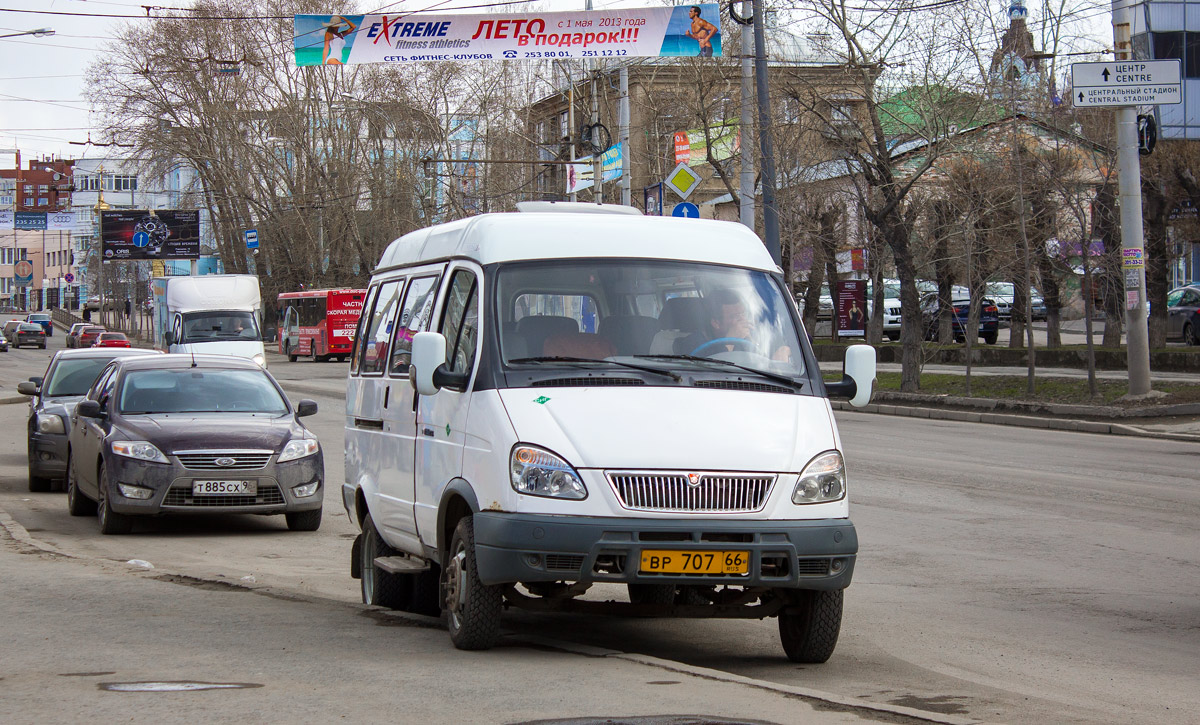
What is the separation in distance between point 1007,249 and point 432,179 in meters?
32.5

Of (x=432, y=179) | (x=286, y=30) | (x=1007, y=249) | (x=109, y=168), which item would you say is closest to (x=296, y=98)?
(x=286, y=30)

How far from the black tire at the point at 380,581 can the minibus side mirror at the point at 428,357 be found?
70.5 inches

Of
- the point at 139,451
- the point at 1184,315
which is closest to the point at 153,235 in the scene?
the point at 1184,315

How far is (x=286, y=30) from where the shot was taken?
60.3 meters

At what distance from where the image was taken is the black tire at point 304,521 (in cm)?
1227

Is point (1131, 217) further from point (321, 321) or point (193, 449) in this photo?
point (321, 321)

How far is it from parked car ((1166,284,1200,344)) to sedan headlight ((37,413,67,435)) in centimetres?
3027

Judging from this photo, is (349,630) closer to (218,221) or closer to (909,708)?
(909,708)

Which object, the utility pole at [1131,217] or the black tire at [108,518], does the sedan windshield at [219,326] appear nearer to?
the utility pole at [1131,217]

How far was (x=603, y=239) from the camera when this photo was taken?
22.8 feet

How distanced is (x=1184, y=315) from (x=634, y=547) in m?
35.0

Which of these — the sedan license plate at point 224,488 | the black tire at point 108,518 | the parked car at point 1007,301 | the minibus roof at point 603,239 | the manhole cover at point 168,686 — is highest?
the parked car at point 1007,301

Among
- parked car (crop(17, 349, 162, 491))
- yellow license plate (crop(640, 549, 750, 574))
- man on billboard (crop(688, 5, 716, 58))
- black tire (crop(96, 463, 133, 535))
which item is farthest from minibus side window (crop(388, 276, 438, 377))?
man on billboard (crop(688, 5, 716, 58))

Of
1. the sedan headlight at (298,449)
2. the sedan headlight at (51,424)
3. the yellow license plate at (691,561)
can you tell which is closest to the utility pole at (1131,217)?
the sedan headlight at (298,449)
